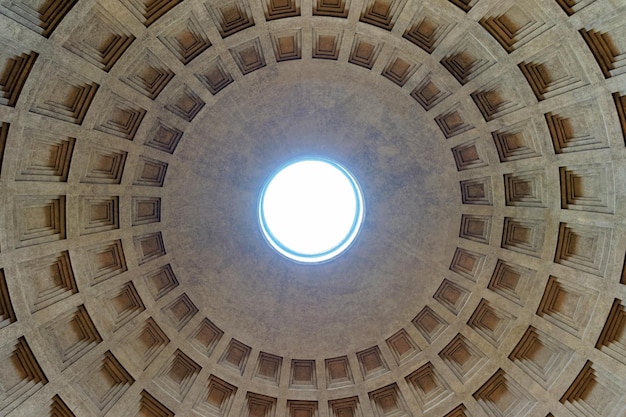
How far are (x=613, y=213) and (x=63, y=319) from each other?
67.6ft

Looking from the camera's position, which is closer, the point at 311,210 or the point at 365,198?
the point at 365,198

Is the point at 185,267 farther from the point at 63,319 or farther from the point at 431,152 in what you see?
the point at 431,152

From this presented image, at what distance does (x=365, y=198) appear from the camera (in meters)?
24.5

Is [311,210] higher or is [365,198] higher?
[365,198]

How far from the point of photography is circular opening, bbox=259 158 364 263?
25188 mm

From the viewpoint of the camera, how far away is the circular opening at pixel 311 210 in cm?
2519

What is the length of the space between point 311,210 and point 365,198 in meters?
6.61

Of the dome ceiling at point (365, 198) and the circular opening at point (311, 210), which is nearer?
the dome ceiling at point (365, 198)

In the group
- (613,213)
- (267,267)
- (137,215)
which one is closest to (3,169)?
(137,215)

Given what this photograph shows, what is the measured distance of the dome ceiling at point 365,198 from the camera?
18.3m

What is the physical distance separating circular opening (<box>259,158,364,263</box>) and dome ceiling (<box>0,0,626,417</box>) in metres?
0.77

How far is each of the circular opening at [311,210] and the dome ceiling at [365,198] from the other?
771 millimetres

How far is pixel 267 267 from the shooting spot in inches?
989

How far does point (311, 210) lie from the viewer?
30.5 meters
